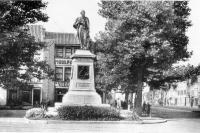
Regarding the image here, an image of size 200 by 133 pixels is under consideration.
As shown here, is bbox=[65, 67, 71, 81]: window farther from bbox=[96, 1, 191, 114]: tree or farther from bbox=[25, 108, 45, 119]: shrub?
bbox=[25, 108, 45, 119]: shrub

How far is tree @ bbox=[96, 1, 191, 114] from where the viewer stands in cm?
3447

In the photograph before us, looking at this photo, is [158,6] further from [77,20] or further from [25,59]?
[25,59]

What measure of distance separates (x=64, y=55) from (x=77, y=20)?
32.3 metres

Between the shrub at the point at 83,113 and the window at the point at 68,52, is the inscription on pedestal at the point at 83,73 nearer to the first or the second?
the shrub at the point at 83,113

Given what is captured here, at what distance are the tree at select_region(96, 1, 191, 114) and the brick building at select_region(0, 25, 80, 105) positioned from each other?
21256 millimetres

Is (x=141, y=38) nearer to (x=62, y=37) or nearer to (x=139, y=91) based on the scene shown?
(x=139, y=91)

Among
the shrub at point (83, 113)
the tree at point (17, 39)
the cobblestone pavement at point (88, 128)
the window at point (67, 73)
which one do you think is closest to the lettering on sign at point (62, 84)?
the window at point (67, 73)

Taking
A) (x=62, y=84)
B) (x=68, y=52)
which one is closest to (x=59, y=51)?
(x=68, y=52)

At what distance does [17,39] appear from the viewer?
32812 mm

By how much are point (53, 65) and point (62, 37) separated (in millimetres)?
4892

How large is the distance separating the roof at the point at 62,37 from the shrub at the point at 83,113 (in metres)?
35.4

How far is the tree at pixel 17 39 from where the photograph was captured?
2523 cm

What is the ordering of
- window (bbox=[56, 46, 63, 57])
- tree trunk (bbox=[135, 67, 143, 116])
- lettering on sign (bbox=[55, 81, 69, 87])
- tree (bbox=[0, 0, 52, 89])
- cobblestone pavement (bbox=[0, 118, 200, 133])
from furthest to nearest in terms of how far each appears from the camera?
window (bbox=[56, 46, 63, 57]) < lettering on sign (bbox=[55, 81, 69, 87]) < tree trunk (bbox=[135, 67, 143, 116]) < tree (bbox=[0, 0, 52, 89]) < cobblestone pavement (bbox=[0, 118, 200, 133])

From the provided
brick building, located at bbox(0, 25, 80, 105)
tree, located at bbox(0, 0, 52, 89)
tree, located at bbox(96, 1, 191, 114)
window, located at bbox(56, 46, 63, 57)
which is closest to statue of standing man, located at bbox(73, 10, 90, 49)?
tree, located at bbox(0, 0, 52, 89)
